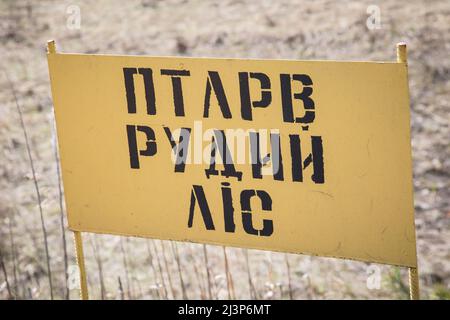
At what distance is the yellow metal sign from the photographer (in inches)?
103

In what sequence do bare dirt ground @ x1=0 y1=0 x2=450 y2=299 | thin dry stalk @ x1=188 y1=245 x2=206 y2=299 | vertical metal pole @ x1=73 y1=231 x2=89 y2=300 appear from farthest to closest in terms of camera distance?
bare dirt ground @ x1=0 y1=0 x2=450 y2=299, thin dry stalk @ x1=188 y1=245 x2=206 y2=299, vertical metal pole @ x1=73 y1=231 x2=89 y2=300

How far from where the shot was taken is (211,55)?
625 cm

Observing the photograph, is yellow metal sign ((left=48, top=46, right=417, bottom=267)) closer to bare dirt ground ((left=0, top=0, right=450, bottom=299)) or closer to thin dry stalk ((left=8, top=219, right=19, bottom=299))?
bare dirt ground ((left=0, top=0, right=450, bottom=299))

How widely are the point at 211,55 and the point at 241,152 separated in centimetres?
358

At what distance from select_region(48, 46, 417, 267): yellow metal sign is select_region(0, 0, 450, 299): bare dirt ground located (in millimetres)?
615

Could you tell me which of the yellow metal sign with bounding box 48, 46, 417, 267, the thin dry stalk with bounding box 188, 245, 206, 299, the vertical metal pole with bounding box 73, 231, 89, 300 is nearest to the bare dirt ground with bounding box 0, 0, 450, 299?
the thin dry stalk with bounding box 188, 245, 206, 299

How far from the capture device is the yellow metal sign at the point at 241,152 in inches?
103

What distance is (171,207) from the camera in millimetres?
2939

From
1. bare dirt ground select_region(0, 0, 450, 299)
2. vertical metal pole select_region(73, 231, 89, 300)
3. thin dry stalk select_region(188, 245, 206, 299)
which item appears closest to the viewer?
vertical metal pole select_region(73, 231, 89, 300)

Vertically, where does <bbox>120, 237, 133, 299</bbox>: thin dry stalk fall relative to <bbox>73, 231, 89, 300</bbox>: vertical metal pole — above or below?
below

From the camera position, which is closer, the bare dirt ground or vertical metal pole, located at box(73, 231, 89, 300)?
vertical metal pole, located at box(73, 231, 89, 300)

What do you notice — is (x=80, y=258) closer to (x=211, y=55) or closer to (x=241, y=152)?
(x=241, y=152)

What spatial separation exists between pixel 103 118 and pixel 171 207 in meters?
0.45

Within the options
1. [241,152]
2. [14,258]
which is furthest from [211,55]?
[241,152]
